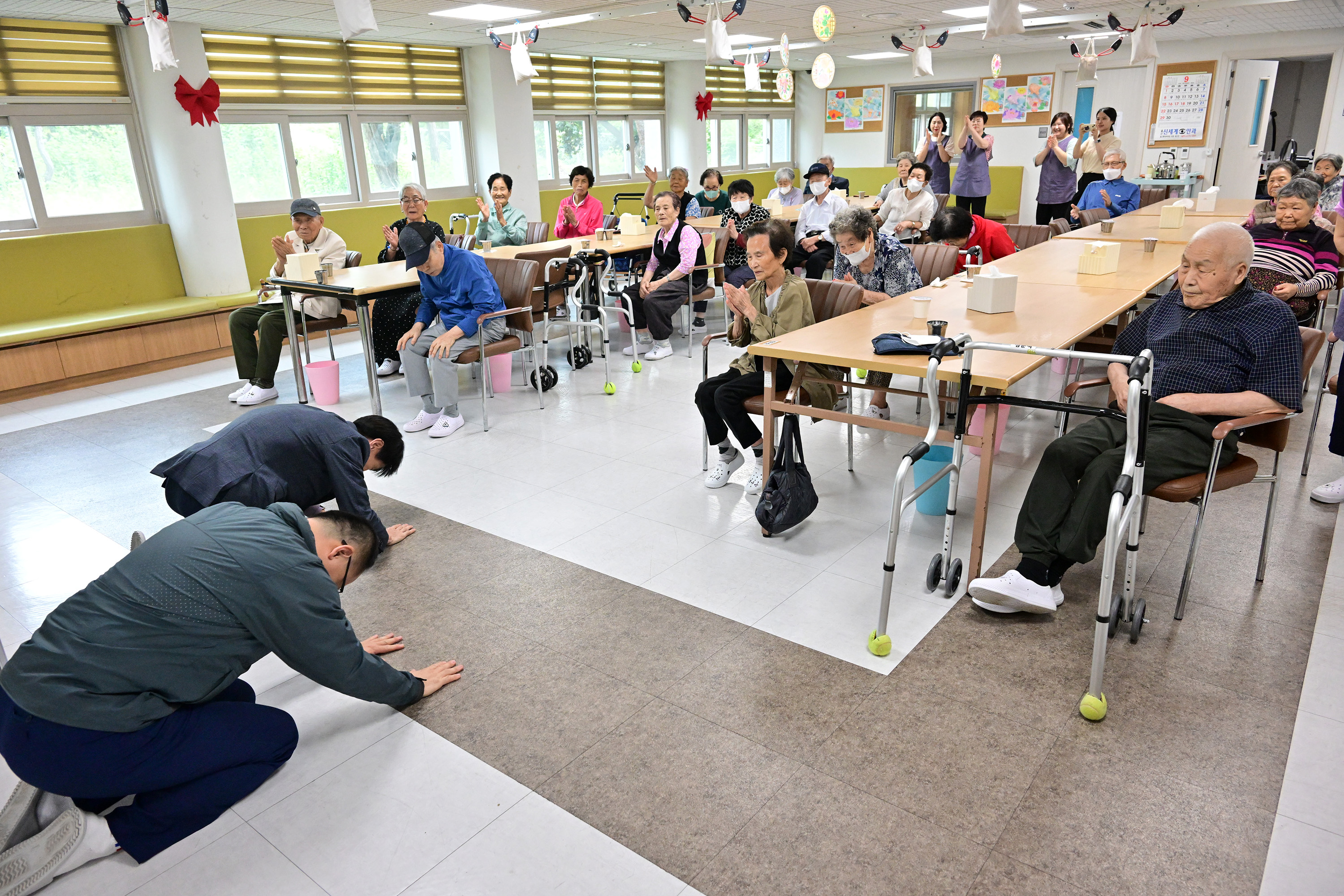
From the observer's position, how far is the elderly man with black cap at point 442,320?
472 centimetres

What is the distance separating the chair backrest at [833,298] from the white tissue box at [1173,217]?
340 centimetres

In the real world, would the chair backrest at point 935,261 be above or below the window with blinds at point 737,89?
below

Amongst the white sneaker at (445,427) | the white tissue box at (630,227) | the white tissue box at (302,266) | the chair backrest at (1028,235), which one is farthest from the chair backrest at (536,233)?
the chair backrest at (1028,235)

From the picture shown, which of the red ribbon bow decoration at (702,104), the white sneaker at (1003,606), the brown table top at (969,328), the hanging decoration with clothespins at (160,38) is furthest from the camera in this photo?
the red ribbon bow decoration at (702,104)

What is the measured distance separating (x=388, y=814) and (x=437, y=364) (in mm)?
3075

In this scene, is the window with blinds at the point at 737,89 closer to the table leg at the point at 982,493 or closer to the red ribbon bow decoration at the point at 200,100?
the red ribbon bow decoration at the point at 200,100

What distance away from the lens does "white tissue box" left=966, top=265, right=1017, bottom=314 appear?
365cm

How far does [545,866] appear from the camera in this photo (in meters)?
1.93

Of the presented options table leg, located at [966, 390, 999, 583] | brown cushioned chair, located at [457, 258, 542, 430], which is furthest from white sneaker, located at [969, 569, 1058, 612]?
brown cushioned chair, located at [457, 258, 542, 430]

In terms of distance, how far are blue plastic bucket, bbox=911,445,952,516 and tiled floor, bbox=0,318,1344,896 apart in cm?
6

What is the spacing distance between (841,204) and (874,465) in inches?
147

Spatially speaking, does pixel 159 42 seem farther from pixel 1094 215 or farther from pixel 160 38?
pixel 1094 215

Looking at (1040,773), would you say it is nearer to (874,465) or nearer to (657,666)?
(657,666)

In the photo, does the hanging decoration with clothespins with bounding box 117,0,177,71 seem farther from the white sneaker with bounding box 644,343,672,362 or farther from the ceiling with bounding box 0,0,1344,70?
the white sneaker with bounding box 644,343,672,362
